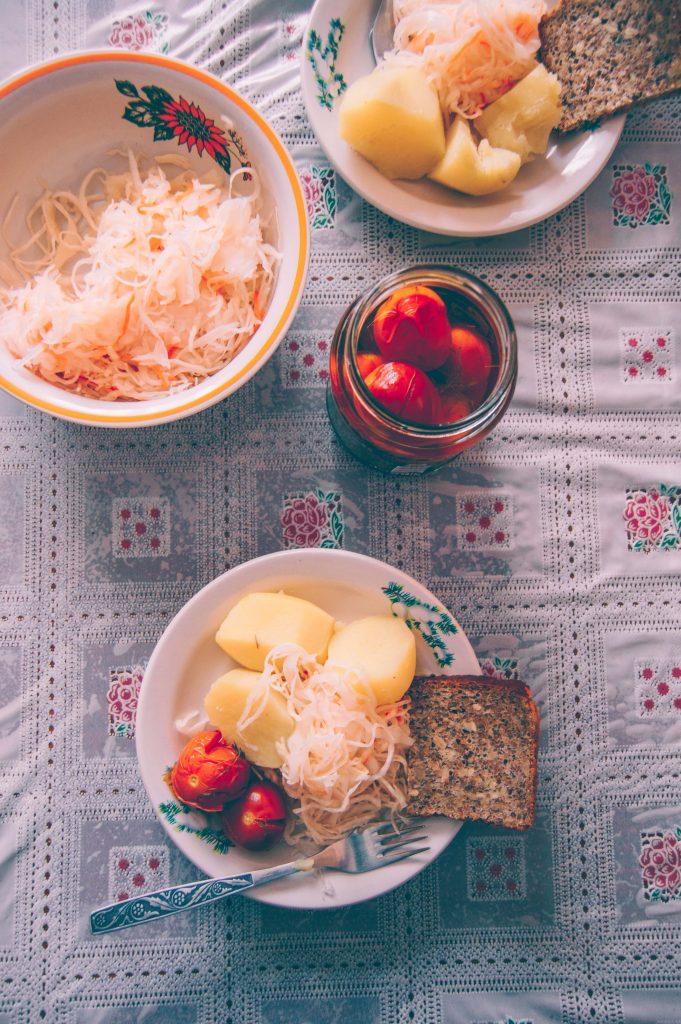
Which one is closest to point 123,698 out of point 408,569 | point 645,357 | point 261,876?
point 261,876

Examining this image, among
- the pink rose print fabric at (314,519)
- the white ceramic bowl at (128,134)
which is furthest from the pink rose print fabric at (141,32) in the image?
the pink rose print fabric at (314,519)

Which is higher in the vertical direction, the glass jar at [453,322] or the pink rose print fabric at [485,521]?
the glass jar at [453,322]

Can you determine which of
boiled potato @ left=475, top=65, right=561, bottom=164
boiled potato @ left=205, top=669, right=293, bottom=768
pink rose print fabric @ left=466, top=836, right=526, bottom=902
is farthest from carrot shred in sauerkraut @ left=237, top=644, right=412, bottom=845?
boiled potato @ left=475, top=65, right=561, bottom=164

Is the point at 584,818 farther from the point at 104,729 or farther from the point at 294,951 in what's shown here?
the point at 104,729

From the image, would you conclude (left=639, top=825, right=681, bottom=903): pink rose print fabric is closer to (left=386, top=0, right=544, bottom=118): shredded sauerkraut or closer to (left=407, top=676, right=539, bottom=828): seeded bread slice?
(left=407, top=676, right=539, bottom=828): seeded bread slice

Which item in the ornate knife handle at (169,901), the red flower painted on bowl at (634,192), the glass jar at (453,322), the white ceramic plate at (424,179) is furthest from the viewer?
the red flower painted on bowl at (634,192)

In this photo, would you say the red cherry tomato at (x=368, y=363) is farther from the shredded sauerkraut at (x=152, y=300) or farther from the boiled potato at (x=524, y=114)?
the boiled potato at (x=524, y=114)

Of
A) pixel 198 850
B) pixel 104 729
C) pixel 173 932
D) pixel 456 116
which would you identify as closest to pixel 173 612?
pixel 104 729
